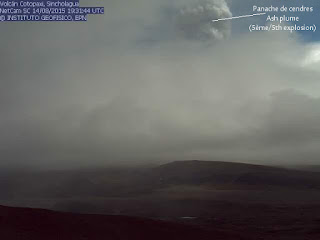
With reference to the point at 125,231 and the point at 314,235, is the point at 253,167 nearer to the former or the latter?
the point at 314,235

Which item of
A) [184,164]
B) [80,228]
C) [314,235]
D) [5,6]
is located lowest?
[314,235]

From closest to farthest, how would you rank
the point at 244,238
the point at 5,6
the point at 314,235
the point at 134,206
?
the point at 244,238, the point at 314,235, the point at 5,6, the point at 134,206

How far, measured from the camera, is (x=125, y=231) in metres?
11.7

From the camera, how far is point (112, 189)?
25.0 m

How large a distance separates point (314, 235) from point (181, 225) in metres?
4.86

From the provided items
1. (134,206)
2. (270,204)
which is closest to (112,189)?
(134,206)

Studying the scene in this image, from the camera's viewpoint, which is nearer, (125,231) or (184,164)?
(125,231)

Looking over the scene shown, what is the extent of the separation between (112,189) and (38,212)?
12.6 m

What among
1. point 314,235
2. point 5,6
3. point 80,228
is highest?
point 5,6

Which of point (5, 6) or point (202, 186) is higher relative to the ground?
point (5, 6)

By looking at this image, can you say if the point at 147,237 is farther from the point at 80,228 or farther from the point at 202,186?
the point at 202,186

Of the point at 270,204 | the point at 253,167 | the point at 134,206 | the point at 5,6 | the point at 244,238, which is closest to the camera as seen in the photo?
the point at 244,238

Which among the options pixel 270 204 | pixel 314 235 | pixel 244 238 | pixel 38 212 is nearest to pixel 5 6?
pixel 38 212

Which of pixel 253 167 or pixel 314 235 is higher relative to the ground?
pixel 253 167
